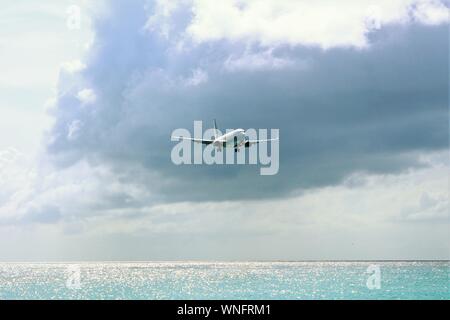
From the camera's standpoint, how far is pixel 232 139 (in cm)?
13650

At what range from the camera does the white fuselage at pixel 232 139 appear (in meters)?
136

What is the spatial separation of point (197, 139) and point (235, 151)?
8.64 m

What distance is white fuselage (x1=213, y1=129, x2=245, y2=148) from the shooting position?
136250 millimetres
